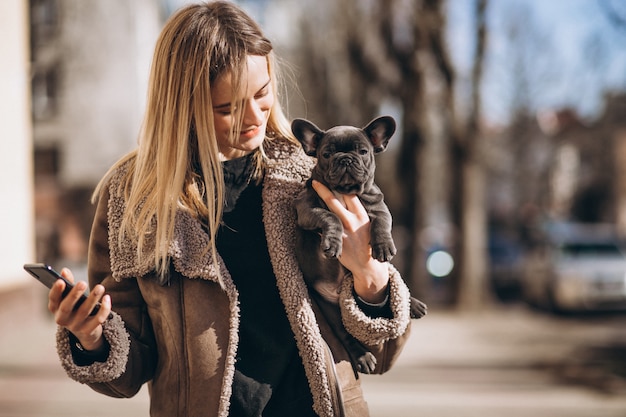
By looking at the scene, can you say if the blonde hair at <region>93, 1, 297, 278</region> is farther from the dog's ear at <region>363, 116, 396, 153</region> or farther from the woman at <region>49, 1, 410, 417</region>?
the dog's ear at <region>363, 116, 396, 153</region>

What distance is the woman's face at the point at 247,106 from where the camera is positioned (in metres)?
1.95

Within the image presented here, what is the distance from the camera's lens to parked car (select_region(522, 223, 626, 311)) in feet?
50.4

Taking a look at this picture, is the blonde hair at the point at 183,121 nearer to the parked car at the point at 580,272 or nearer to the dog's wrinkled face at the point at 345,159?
the dog's wrinkled face at the point at 345,159

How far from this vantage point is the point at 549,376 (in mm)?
9750

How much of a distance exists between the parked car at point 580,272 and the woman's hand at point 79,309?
15188 millimetres

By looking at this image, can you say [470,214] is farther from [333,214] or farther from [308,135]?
[333,214]

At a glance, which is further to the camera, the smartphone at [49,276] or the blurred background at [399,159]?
the blurred background at [399,159]

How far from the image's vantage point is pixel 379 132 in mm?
2104

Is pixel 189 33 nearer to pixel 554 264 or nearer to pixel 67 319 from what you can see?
pixel 67 319

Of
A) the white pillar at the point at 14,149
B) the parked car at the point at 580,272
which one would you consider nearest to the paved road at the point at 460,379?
the parked car at the point at 580,272

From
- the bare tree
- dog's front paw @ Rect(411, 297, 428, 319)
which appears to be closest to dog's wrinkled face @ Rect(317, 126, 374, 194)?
dog's front paw @ Rect(411, 297, 428, 319)

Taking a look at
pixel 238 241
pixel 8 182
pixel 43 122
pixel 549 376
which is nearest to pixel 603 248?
pixel 549 376

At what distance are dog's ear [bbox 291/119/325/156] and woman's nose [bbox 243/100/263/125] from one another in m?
0.14

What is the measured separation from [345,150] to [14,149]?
11769 mm
